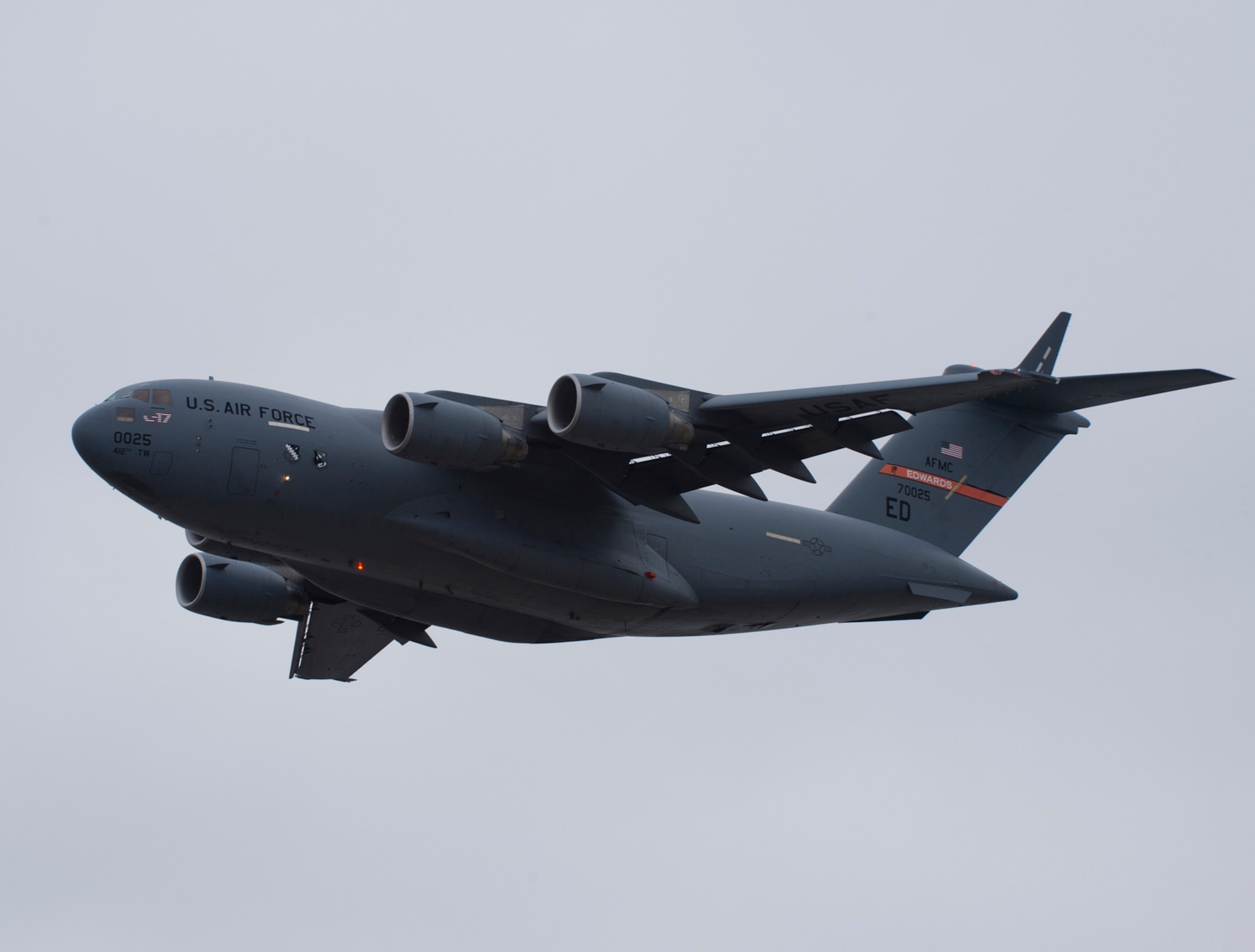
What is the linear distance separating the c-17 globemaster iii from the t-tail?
0.12ft

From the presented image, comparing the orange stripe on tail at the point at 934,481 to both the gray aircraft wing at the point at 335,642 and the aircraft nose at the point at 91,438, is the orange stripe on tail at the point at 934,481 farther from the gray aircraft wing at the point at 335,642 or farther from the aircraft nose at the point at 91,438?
the aircraft nose at the point at 91,438

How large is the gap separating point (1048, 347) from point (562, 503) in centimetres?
599

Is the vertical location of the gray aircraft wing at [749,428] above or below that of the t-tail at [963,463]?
below

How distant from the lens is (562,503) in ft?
44.3

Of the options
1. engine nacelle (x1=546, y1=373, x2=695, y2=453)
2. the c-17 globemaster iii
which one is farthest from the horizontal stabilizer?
engine nacelle (x1=546, y1=373, x2=695, y2=453)

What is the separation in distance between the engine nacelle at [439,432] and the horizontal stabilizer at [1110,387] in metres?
4.90

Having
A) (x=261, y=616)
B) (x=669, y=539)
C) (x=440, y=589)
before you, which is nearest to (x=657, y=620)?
(x=669, y=539)

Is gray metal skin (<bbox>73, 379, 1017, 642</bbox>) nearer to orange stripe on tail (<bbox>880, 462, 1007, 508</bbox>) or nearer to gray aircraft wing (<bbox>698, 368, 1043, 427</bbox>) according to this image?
orange stripe on tail (<bbox>880, 462, 1007, 508</bbox>)

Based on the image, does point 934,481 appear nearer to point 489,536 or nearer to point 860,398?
point 860,398

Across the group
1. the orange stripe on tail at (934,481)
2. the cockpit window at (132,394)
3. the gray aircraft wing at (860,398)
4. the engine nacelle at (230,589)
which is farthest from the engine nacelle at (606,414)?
the engine nacelle at (230,589)

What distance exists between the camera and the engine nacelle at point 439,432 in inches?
470

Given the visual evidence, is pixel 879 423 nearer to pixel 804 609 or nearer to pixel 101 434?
pixel 804 609

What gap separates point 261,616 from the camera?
16.1m

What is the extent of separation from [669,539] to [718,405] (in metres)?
2.14
